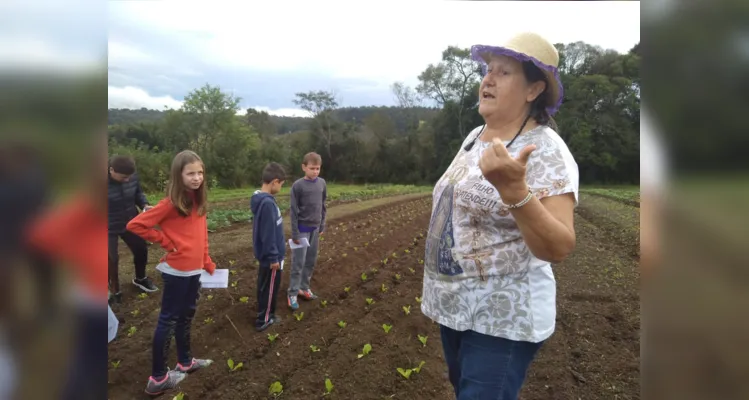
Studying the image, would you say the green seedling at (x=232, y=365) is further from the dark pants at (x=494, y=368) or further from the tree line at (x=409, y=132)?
the dark pants at (x=494, y=368)

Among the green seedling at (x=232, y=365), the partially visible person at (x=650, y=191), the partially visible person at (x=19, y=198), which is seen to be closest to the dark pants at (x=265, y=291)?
the green seedling at (x=232, y=365)

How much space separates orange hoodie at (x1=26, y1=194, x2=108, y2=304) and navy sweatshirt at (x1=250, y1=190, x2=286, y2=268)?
3.46 m

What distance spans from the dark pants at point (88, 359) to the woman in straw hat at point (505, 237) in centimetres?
116

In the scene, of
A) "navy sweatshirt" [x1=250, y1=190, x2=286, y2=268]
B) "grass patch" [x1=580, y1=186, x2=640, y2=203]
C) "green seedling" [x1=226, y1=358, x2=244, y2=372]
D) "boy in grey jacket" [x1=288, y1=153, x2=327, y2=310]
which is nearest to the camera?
"grass patch" [x1=580, y1=186, x2=640, y2=203]

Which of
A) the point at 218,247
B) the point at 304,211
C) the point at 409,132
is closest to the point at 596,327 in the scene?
the point at 304,211

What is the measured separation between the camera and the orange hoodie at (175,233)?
2.99m

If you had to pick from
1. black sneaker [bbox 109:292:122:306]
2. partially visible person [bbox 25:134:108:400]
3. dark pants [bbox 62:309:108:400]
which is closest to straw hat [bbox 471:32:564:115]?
partially visible person [bbox 25:134:108:400]

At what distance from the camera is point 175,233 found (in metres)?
3.12

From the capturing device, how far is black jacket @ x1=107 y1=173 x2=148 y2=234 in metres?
4.86

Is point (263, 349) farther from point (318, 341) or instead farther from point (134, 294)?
point (134, 294)

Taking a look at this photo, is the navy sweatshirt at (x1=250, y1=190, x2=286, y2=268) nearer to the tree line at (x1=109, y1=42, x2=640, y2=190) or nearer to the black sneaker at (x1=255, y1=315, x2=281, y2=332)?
the black sneaker at (x1=255, y1=315, x2=281, y2=332)

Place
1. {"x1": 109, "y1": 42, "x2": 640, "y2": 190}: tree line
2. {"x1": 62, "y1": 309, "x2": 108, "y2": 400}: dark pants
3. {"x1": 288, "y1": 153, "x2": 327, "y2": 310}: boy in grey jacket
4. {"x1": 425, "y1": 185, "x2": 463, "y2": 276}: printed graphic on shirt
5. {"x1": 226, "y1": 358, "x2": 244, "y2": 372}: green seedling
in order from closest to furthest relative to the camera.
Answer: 1. {"x1": 62, "y1": 309, "x2": 108, "y2": 400}: dark pants
2. {"x1": 425, "y1": 185, "x2": 463, "y2": 276}: printed graphic on shirt
3. {"x1": 109, "y1": 42, "x2": 640, "y2": 190}: tree line
4. {"x1": 226, "y1": 358, "x2": 244, "y2": 372}: green seedling
5. {"x1": 288, "y1": 153, "x2": 327, "y2": 310}: boy in grey jacket

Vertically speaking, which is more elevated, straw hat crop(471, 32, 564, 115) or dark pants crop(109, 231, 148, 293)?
straw hat crop(471, 32, 564, 115)

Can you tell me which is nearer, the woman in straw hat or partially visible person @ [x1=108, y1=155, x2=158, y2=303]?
the woman in straw hat
